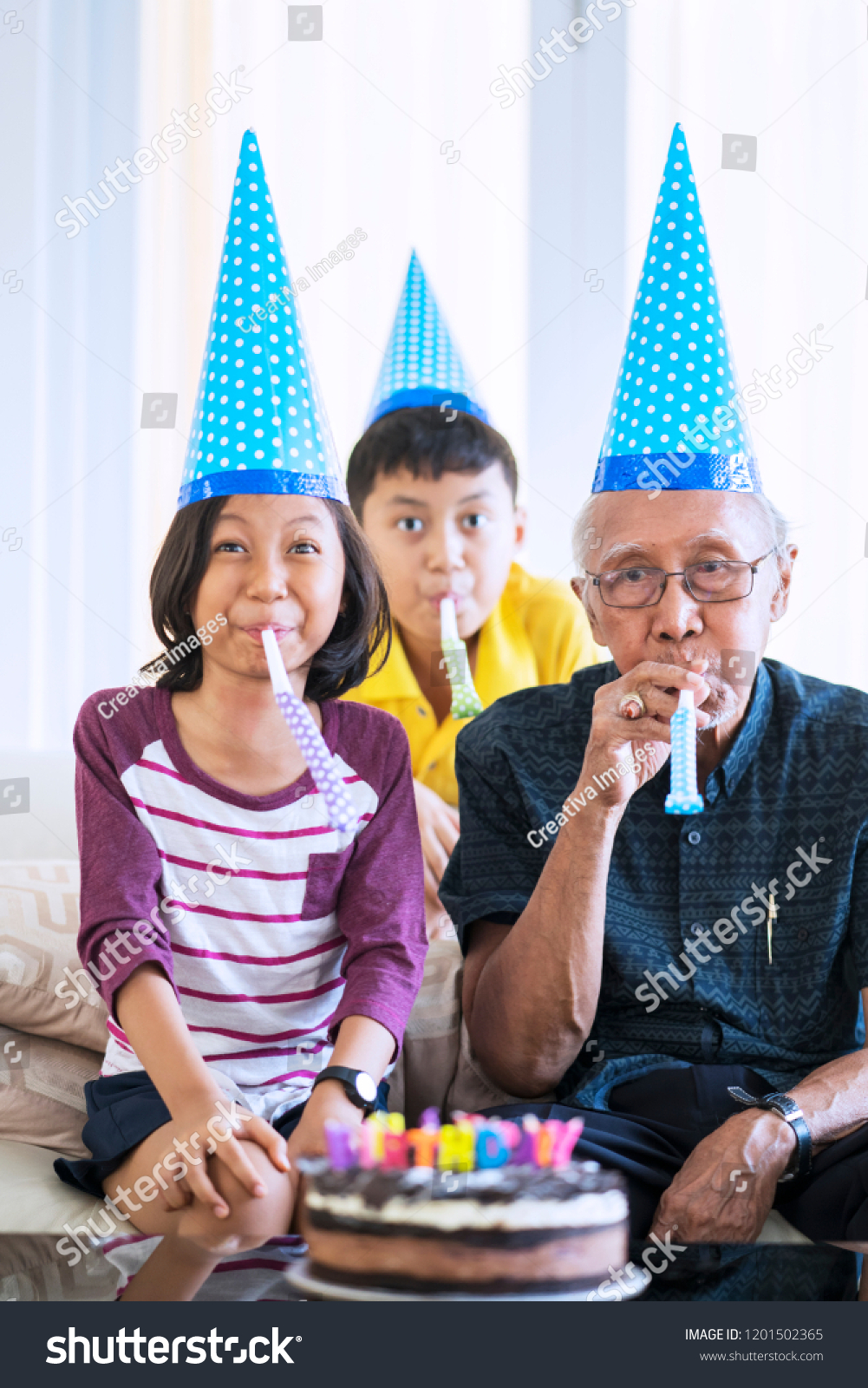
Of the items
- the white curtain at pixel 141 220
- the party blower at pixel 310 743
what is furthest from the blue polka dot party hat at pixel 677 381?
the white curtain at pixel 141 220

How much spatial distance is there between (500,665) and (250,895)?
766mm

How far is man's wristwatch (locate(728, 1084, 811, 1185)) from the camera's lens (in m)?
1.06

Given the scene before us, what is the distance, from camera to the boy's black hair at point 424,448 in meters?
1.75

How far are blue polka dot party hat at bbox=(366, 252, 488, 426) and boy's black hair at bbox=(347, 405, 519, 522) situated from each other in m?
0.03

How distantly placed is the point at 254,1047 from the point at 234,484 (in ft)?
1.79

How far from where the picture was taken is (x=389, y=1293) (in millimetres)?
Answer: 696

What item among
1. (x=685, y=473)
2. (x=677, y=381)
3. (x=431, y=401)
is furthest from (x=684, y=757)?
(x=431, y=401)

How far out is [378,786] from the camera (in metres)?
1.22

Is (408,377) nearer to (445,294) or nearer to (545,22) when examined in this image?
(445,294)

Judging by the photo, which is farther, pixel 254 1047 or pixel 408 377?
pixel 408 377

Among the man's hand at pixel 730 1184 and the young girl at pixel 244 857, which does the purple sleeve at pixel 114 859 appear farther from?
the man's hand at pixel 730 1184

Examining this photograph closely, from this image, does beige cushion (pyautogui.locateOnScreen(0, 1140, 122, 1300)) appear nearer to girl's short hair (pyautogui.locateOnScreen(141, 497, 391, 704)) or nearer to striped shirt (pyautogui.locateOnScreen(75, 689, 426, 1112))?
striped shirt (pyautogui.locateOnScreen(75, 689, 426, 1112))

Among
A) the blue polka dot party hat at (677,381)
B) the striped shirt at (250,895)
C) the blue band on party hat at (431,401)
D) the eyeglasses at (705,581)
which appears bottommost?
the striped shirt at (250,895)
